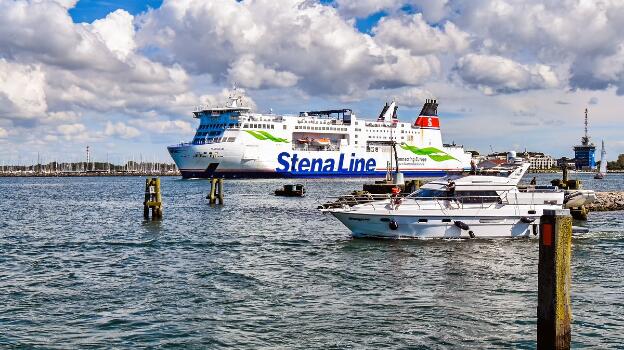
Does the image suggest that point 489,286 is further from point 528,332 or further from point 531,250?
point 531,250

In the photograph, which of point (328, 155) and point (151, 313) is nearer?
point (151, 313)

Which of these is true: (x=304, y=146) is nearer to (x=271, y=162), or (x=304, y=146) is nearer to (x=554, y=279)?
(x=271, y=162)

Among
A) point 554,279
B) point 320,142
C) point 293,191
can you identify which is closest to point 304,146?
point 320,142

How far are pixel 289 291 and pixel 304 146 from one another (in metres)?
97.3

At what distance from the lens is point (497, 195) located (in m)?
28.3

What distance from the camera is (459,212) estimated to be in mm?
28000

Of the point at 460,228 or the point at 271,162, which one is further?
the point at 271,162

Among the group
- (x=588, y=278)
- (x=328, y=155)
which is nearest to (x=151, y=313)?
(x=588, y=278)

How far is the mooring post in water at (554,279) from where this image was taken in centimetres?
1035

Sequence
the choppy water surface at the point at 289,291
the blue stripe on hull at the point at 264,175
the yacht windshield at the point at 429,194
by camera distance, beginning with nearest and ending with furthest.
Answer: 1. the choppy water surface at the point at 289,291
2. the yacht windshield at the point at 429,194
3. the blue stripe on hull at the point at 264,175

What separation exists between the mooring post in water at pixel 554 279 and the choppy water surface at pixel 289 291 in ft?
9.33

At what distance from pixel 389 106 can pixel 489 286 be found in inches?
4817

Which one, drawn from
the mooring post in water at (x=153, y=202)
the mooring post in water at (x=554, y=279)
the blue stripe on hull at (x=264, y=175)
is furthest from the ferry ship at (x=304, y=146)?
the mooring post in water at (x=554, y=279)

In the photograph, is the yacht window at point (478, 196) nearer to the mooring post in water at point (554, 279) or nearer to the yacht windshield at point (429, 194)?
the yacht windshield at point (429, 194)
